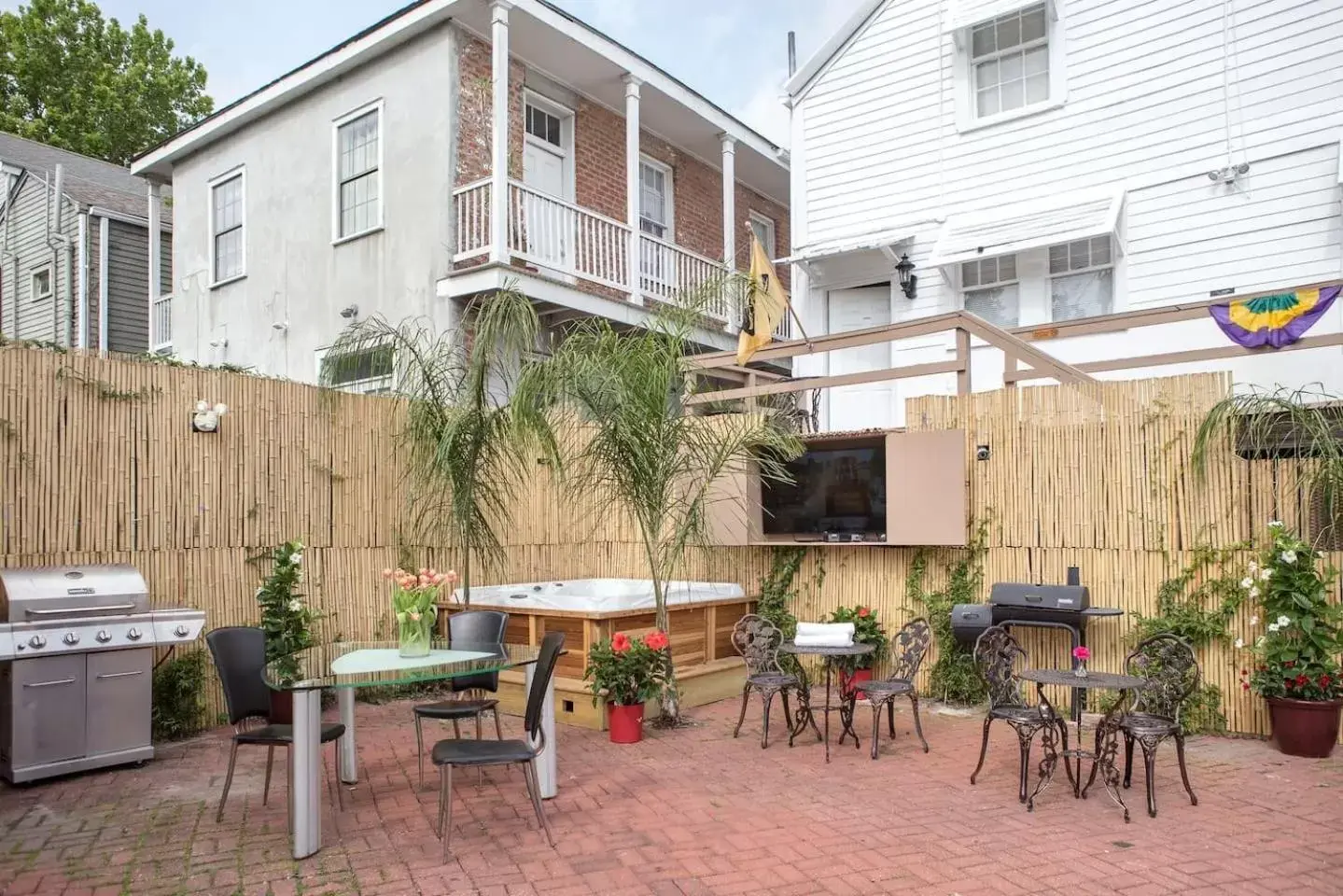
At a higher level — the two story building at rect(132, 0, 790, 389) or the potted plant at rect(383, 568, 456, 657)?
the two story building at rect(132, 0, 790, 389)

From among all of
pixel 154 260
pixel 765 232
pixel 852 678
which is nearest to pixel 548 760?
pixel 852 678

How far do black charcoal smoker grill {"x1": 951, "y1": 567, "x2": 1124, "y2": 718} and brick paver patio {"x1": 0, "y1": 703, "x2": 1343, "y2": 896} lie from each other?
2.99ft

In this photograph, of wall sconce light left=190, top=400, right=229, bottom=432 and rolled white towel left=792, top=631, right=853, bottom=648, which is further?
wall sconce light left=190, top=400, right=229, bottom=432

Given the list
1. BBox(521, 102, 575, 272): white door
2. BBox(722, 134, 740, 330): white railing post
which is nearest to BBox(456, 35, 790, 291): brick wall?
BBox(521, 102, 575, 272): white door

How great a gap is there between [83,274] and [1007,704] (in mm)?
14861

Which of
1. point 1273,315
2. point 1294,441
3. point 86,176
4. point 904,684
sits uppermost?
point 86,176

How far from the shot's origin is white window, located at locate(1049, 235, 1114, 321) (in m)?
9.58

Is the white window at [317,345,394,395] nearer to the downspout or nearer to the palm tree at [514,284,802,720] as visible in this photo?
the palm tree at [514,284,802,720]

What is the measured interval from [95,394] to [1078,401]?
21.7 feet

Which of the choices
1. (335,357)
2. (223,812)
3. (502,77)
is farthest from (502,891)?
(502,77)

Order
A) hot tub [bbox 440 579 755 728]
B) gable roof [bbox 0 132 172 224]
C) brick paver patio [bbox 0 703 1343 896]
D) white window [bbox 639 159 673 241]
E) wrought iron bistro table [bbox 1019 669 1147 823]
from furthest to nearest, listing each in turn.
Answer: gable roof [bbox 0 132 172 224]
white window [bbox 639 159 673 241]
hot tub [bbox 440 579 755 728]
wrought iron bistro table [bbox 1019 669 1147 823]
brick paver patio [bbox 0 703 1343 896]

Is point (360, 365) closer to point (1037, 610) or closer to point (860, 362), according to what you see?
point (1037, 610)

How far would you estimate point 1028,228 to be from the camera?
9516mm

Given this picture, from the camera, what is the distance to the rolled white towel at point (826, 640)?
6.46m
